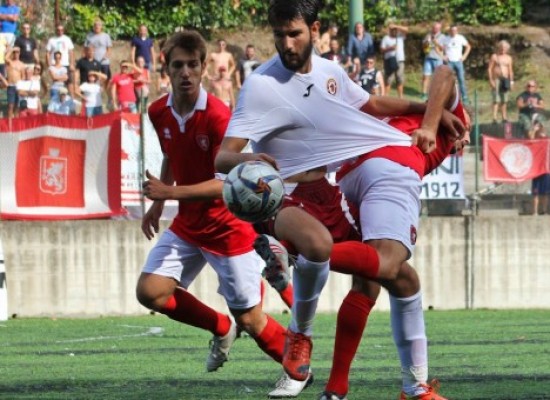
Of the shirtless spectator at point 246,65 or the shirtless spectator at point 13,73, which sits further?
the shirtless spectator at point 246,65

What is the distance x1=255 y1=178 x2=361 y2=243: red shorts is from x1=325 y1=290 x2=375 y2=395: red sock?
37 centimetres

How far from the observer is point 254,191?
309 inches

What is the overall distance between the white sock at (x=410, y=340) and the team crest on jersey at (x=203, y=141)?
2240mm

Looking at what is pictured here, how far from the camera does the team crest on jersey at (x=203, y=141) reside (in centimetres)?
995

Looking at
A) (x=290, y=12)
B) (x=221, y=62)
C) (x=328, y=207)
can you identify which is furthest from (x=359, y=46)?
(x=290, y=12)

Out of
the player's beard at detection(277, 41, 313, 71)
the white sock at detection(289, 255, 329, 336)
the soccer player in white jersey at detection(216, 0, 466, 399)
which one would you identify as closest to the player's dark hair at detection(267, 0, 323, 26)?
the soccer player in white jersey at detection(216, 0, 466, 399)

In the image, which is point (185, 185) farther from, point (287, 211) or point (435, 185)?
point (435, 185)

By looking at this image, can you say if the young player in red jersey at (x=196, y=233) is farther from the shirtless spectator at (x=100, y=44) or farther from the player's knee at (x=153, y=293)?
the shirtless spectator at (x=100, y=44)

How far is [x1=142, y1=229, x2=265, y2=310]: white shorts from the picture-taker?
33.5 feet

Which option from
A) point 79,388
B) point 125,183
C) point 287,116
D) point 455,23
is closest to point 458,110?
point 287,116

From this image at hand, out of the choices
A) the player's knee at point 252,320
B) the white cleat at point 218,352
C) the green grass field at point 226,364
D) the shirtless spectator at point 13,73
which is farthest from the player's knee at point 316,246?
the shirtless spectator at point 13,73

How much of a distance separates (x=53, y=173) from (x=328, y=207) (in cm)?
1208

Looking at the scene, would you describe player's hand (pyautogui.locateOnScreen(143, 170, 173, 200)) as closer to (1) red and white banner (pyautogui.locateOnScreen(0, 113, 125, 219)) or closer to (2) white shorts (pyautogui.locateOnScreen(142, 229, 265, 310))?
(2) white shorts (pyautogui.locateOnScreen(142, 229, 265, 310))

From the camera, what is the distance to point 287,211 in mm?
→ 8172
